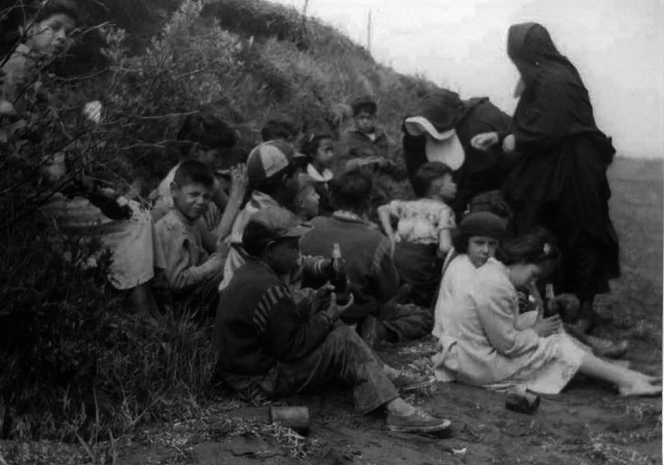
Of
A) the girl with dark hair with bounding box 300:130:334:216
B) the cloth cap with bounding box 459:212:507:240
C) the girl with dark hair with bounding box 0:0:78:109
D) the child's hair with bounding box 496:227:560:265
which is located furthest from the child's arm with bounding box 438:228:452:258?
the girl with dark hair with bounding box 0:0:78:109

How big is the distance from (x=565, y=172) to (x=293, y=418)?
221 cm

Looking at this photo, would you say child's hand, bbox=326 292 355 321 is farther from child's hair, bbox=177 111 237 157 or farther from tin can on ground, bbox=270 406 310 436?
child's hair, bbox=177 111 237 157

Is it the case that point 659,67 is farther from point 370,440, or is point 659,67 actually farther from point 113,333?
point 113,333

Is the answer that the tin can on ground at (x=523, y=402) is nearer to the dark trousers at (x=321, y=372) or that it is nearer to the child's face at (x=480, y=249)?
the dark trousers at (x=321, y=372)

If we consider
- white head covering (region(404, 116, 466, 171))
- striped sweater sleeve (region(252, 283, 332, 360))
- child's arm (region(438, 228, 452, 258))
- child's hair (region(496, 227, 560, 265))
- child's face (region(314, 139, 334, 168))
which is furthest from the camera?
child's face (region(314, 139, 334, 168))

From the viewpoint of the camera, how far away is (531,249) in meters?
5.65

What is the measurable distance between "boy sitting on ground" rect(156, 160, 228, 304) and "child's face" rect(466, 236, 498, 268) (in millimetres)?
1153

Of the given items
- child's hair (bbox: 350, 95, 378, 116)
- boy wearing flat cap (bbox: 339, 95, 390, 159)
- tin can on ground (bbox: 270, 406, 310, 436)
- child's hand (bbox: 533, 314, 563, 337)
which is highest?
child's hair (bbox: 350, 95, 378, 116)

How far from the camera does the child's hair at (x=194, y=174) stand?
5363mm

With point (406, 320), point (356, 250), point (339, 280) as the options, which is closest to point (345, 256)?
point (356, 250)

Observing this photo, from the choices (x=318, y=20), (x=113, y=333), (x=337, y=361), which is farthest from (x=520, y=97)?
(x=113, y=333)

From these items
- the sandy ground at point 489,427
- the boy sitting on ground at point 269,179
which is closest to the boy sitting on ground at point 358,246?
the boy sitting on ground at point 269,179

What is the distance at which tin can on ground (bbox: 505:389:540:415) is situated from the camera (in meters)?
4.68

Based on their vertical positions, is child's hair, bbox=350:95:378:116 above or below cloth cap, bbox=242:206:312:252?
above
